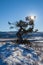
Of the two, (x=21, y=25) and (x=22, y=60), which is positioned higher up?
(x=21, y=25)

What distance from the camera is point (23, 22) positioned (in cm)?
2198

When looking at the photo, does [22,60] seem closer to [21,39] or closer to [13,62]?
[13,62]

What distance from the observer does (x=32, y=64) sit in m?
10.9

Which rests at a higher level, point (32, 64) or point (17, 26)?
point (17, 26)

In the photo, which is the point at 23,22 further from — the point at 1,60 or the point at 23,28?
the point at 1,60

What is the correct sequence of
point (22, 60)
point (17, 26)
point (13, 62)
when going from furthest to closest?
point (17, 26) → point (22, 60) → point (13, 62)

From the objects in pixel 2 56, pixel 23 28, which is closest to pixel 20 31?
pixel 23 28

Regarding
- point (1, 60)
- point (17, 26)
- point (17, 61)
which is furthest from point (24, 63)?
point (17, 26)

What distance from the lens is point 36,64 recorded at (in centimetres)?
1103

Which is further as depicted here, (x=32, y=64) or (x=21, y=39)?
(x=21, y=39)

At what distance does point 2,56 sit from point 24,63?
1.44m

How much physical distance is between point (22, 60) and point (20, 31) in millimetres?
Result: 11089

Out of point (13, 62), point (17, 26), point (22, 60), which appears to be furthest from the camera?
point (17, 26)

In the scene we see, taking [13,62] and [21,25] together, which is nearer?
[13,62]
